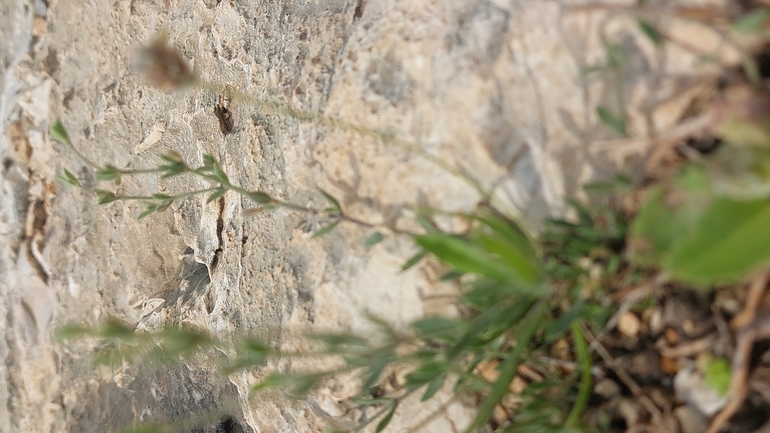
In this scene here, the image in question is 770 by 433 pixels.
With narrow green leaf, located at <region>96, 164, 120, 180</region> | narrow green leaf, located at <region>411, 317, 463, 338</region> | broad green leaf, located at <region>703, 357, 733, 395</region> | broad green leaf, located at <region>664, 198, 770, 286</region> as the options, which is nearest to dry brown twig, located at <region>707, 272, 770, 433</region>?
broad green leaf, located at <region>703, 357, 733, 395</region>

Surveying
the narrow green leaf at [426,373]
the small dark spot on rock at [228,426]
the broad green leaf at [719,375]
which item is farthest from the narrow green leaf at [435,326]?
the small dark spot on rock at [228,426]

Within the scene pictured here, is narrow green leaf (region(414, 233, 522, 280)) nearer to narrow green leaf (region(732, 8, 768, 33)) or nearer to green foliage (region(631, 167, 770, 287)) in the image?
green foliage (region(631, 167, 770, 287))

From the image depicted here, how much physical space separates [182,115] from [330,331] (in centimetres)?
134

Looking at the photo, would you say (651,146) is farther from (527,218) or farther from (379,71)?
(379,71)

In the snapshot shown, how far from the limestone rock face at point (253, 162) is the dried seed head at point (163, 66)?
1.29 feet

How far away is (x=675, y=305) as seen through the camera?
1.05 meters

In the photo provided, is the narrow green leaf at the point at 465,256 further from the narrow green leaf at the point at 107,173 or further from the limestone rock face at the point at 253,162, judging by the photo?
the narrow green leaf at the point at 107,173

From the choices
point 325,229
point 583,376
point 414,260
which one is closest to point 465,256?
point 414,260

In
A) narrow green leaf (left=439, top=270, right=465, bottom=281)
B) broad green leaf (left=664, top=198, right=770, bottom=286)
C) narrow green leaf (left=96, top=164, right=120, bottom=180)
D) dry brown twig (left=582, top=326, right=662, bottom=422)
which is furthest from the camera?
narrow green leaf (left=96, top=164, right=120, bottom=180)

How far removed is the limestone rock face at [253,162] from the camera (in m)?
1.22

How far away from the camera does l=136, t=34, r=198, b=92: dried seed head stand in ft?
3.74

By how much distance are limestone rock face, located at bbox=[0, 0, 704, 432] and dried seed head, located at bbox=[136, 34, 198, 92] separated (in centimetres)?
39

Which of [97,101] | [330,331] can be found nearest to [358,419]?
[330,331]

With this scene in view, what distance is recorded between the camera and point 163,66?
1158 mm
